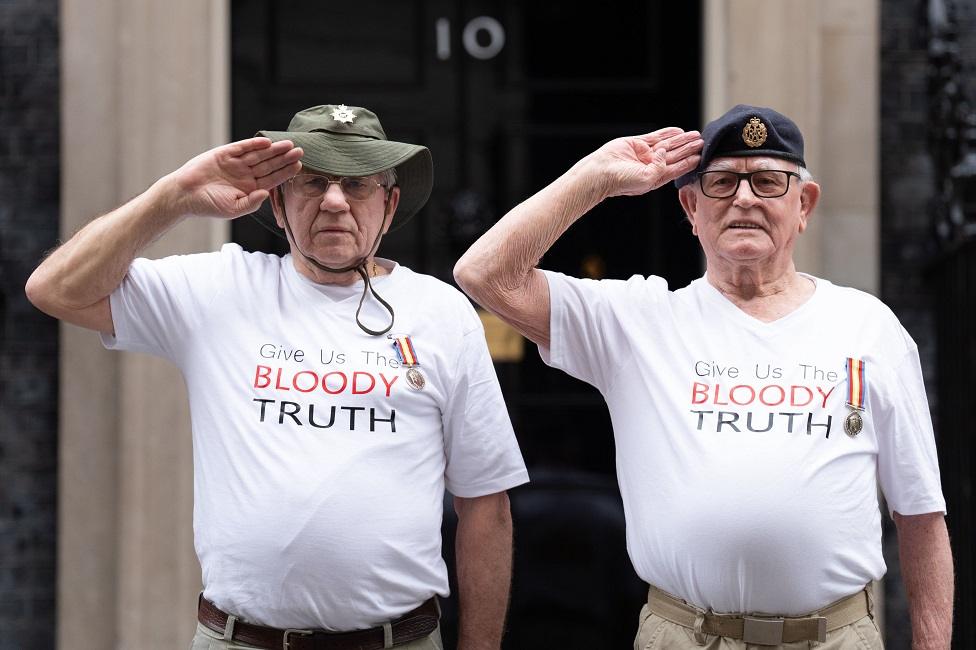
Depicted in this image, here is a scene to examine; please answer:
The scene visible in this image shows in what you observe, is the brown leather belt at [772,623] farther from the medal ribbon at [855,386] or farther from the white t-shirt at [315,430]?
the white t-shirt at [315,430]

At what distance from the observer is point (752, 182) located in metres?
3.23

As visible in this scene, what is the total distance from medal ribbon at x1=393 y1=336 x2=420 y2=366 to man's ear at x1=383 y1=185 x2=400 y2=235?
1.04 ft

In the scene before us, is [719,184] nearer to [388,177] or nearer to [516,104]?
[388,177]

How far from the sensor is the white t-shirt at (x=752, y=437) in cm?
306

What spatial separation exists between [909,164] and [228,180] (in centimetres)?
304

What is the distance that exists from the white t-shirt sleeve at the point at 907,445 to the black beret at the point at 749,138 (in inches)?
21.6

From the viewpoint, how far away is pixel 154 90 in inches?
202

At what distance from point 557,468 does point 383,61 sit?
174 cm

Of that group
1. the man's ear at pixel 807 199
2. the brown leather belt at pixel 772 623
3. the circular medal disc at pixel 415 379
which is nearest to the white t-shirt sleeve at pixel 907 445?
the brown leather belt at pixel 772 623

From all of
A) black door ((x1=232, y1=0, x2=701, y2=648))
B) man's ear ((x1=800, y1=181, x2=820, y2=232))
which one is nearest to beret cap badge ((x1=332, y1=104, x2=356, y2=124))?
man's ear ((x1=800, y1=181, x2=820, y2=232))

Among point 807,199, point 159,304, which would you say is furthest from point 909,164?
point 159,304

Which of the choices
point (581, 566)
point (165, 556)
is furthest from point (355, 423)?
point (581, 566)

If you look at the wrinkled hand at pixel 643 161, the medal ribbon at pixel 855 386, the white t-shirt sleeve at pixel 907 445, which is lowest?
the white t-shirt sleeve at pixel 907 445

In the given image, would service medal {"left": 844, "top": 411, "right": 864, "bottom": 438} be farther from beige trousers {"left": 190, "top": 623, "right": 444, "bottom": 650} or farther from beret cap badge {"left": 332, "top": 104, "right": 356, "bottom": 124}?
beret cap badge {"left": 332, "top": 104, "right": 356, "bottom": 124}
